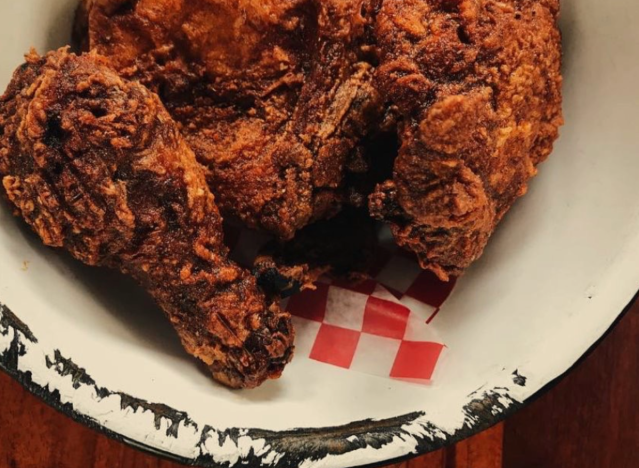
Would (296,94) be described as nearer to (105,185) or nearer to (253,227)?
(253,227)

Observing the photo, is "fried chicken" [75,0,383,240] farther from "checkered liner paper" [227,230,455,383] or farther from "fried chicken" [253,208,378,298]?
"checkered liner paper" [227,230,455,383]

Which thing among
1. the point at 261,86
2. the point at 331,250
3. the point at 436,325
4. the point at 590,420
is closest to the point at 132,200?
the point at 261,86

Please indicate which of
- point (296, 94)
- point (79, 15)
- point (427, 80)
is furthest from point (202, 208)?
point (79, 15)

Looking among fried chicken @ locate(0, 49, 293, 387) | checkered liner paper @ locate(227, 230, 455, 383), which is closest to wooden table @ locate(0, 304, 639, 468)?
checkered liner paper @ locate(227, 230, 455, 383)

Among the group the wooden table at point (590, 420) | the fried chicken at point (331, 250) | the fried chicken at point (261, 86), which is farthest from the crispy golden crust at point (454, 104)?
the wooden table at point (590, 420)

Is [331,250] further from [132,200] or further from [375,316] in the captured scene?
[132,200]

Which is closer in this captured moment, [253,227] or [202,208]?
[202,208]

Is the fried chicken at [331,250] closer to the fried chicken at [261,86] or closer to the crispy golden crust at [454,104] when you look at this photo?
the fried chicken at [261,86]
